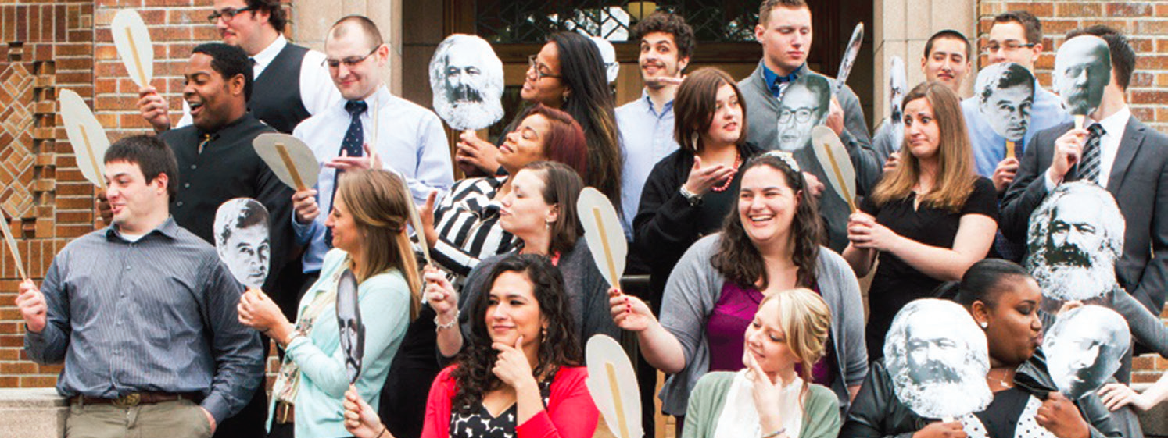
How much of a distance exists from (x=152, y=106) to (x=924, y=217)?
8.74ft

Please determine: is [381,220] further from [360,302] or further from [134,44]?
[134,44]

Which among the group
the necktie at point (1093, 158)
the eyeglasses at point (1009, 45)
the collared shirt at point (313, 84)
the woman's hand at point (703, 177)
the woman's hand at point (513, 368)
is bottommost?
the woman's hand at point (513, 368)

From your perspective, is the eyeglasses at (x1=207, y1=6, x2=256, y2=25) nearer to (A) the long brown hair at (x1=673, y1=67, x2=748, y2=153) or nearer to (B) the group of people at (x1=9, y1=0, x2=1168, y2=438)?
(B) the group of people at (x1=9, y1=0, x2=1168, y2=438)

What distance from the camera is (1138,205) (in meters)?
5.70

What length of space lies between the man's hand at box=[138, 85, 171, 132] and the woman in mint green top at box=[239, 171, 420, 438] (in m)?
0.99

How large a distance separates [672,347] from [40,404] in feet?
7.26

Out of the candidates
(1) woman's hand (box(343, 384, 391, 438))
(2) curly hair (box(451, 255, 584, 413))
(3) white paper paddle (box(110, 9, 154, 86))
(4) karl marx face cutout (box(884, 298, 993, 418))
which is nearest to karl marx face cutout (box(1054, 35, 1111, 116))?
(4) karl marx face cutout (box(884, 298, 993, 418))

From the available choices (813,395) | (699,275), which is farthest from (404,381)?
(813,395)

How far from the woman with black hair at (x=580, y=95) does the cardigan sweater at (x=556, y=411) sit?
118 centimetres

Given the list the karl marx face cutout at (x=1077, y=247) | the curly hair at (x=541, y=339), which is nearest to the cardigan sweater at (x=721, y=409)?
the curly hair at (x=541, y=339)

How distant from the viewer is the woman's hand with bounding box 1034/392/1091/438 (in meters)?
4.64

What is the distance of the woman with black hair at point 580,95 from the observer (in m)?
5.96

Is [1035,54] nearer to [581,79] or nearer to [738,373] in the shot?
[581,79]

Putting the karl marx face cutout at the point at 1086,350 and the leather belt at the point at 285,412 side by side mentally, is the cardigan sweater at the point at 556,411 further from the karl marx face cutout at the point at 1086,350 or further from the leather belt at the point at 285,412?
the karl marx face cutout at the point at 1086,350
